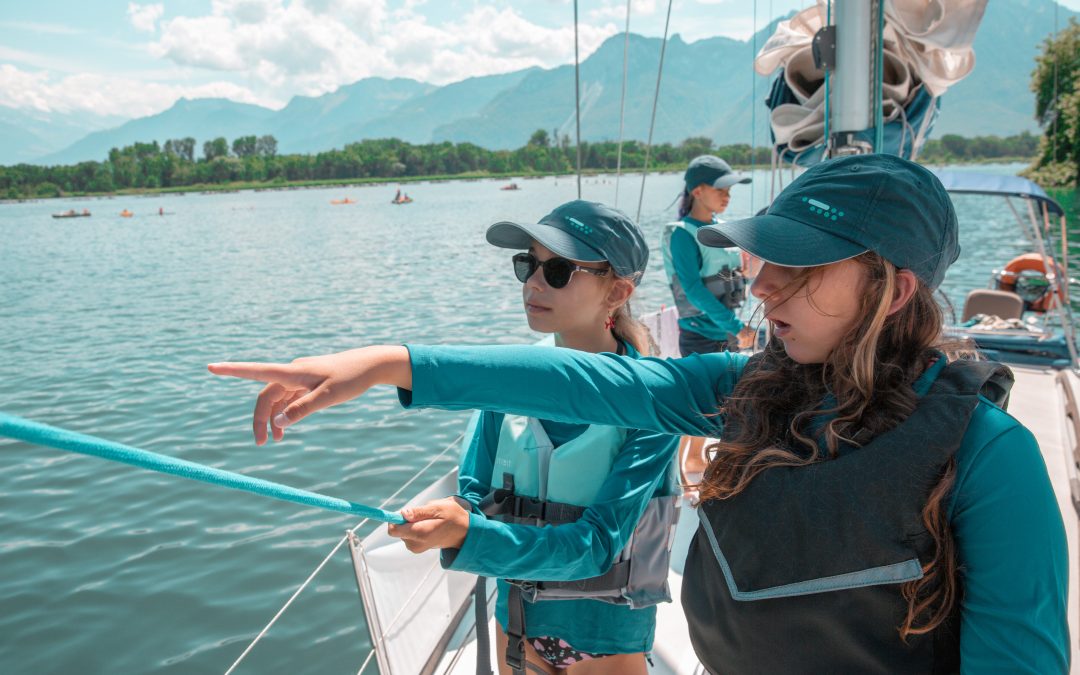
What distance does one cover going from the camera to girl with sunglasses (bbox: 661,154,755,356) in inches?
163

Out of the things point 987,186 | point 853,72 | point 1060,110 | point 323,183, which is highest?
point 1060,110

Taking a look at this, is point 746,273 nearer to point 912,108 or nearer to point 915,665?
point 912,108

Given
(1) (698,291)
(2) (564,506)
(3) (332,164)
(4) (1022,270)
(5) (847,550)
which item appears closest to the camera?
(5) (847,550)

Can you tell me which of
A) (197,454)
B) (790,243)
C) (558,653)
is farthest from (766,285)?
(197,454)

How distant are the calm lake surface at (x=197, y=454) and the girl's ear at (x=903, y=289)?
2.44m

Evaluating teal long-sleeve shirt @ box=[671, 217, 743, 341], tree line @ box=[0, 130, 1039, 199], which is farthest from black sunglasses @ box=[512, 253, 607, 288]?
tree line @ box=[0, 130, 1039, 199]

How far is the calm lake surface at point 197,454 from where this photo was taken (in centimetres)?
496

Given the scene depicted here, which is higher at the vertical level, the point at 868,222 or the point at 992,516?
the point at 868,222

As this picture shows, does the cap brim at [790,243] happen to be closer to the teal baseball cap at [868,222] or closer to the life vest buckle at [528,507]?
the teal baseball cap at [868,222]

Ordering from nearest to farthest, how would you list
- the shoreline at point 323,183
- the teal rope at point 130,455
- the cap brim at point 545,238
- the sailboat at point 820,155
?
the teal rope at point 130,455
the cap brim at point 545,238
the sailboat at point 820,155
the shoreline at point 323,183

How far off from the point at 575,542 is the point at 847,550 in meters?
0.60

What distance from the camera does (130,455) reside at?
72 centimetres

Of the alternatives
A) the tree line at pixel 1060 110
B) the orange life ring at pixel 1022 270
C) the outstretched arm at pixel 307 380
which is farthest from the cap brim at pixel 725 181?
the tree line at pixel 1060 110

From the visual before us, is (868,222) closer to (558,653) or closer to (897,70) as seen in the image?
(558,653)
